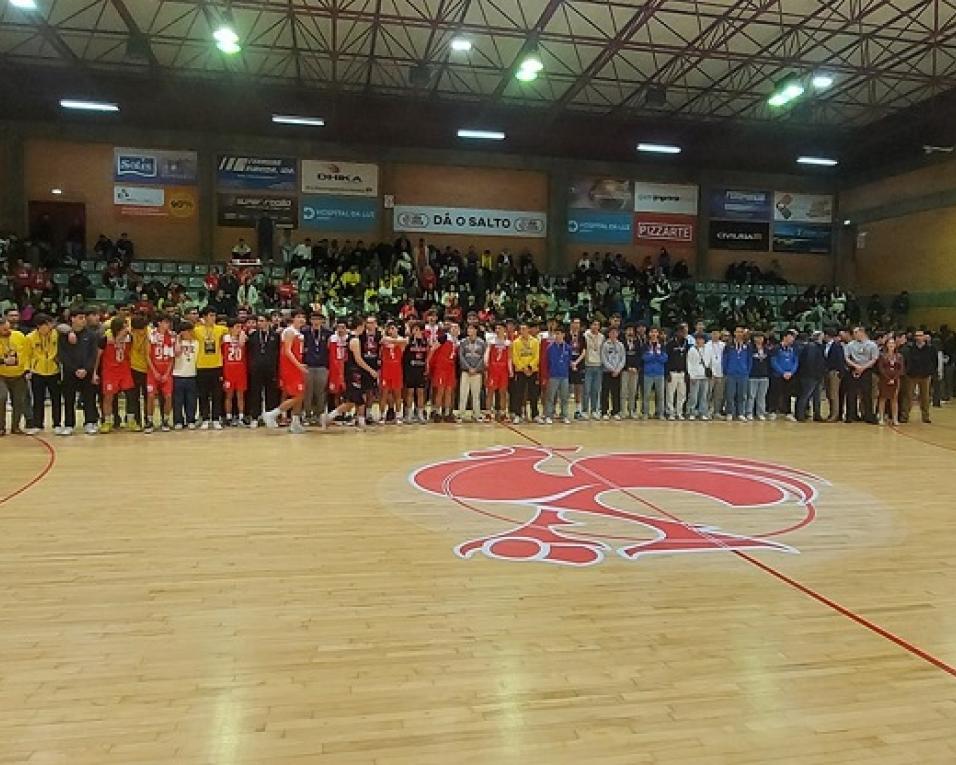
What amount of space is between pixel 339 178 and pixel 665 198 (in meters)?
10.9

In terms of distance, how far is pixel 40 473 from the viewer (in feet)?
26.3

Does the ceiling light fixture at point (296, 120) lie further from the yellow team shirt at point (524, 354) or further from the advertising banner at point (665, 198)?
the yellow team shirt at point (524, 354)

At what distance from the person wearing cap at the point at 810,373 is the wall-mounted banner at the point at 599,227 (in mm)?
12778

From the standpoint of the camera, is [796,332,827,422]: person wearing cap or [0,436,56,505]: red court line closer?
[0,436,56,505]: red court line

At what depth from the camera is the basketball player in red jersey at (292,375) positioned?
1088 centimetres

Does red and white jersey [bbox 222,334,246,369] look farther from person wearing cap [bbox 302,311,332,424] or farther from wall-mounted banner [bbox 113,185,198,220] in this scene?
wall-mounted banner [bbox 113,185,198,220]

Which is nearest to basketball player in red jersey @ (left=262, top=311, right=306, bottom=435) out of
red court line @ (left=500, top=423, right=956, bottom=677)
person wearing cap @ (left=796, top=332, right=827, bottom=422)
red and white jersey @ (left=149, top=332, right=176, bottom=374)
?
red and white jersey @ (left=149, top=332, right=176, bottom=374)

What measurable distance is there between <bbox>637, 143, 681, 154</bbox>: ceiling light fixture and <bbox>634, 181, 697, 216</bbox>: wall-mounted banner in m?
1.67

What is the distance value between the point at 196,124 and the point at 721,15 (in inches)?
557

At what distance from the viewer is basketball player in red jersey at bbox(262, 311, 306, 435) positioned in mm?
10875

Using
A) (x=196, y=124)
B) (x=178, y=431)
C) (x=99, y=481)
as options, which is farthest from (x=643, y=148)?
(x=99, y=481)

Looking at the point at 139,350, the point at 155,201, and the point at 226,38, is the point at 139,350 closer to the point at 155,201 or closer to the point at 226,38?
the point at 226,38

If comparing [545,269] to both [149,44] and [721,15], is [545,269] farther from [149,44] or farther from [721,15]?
[149,44]

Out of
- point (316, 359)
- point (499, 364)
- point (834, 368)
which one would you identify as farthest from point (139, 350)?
point (834, 368)
